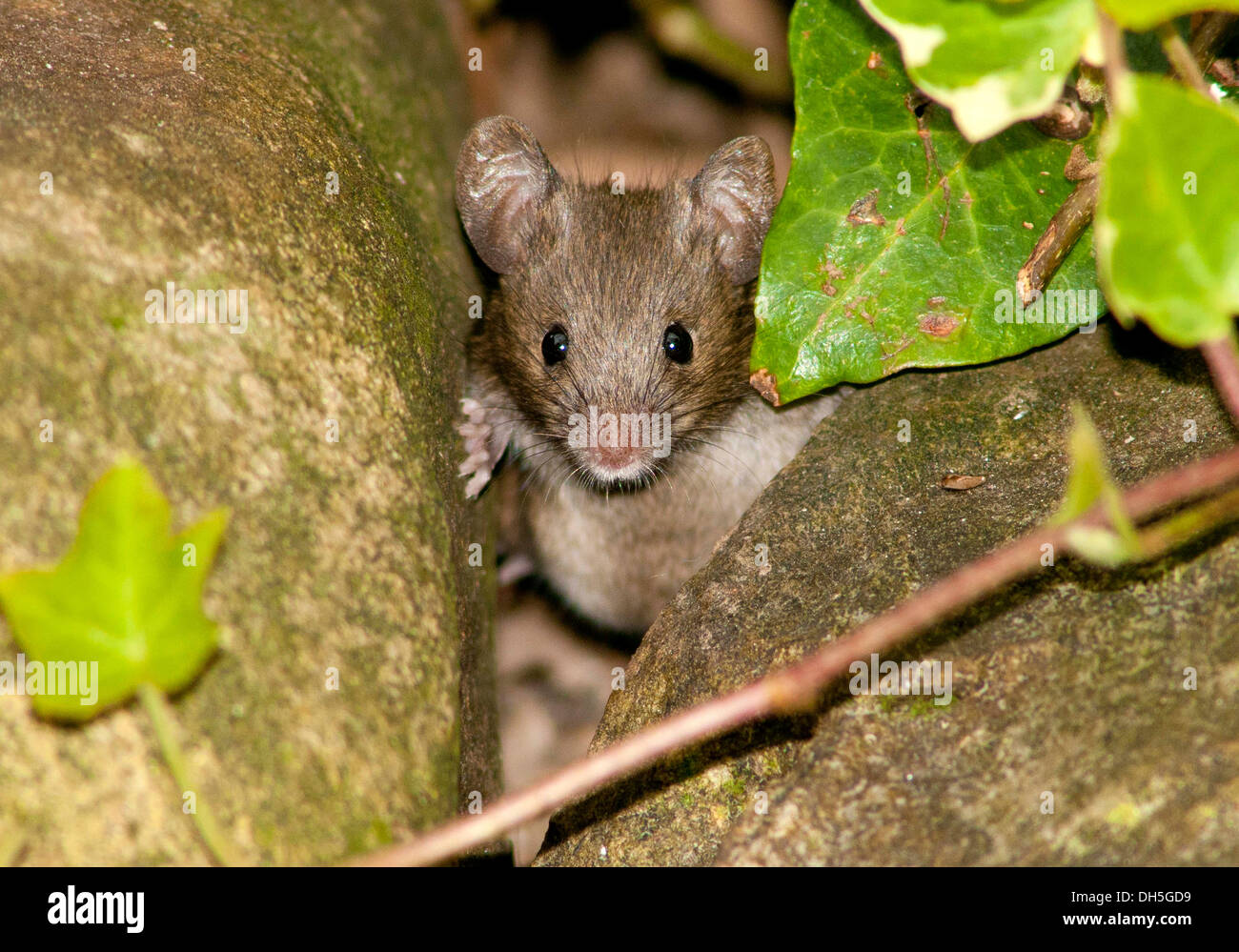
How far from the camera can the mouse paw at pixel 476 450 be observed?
3.96 m

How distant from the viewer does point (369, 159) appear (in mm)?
3564

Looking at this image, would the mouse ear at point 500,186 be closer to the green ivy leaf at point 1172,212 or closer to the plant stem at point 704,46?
the plant stem at point 704,46

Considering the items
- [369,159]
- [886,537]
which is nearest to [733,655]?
[886,537]

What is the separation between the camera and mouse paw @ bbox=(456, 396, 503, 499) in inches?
156

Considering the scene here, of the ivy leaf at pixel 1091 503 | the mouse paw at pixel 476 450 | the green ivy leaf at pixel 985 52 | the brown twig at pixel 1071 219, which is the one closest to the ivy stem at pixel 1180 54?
the green ivy leaf at pixel 985 52

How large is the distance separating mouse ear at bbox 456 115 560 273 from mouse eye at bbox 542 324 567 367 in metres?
0.37

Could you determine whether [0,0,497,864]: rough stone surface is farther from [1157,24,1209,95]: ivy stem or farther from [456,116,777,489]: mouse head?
[1157,24,1209,95]: ivy stem

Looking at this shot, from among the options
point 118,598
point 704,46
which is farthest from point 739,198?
point 118,598

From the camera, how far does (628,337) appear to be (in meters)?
3.97

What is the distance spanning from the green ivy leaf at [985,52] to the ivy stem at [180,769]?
1.94m

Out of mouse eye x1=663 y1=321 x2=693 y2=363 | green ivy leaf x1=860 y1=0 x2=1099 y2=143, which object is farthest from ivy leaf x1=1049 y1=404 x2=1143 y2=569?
mouse eye x1=663 y1=321 x2=693 y2=363

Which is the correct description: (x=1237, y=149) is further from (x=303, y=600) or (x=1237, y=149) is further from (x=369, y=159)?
(x=369, y=159)

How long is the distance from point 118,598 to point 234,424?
0.62m
